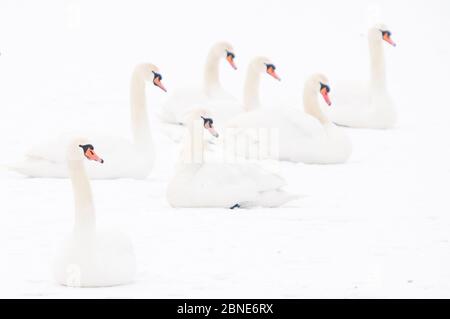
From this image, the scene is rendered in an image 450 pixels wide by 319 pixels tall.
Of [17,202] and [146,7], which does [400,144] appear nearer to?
[17,202]

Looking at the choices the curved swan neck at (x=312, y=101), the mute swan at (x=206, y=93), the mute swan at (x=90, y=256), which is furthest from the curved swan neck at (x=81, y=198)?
the mute swan at (x=206, y=93)

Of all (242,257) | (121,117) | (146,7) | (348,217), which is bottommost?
(242,257)

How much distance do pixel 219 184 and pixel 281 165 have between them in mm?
2217

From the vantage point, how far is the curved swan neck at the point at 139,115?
35.6 ft

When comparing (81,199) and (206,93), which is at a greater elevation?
(206,93)

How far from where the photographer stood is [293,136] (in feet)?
38.1

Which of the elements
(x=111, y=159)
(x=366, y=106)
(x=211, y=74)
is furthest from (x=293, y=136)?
(x=366, y=106)

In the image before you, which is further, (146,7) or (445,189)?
(146,7)

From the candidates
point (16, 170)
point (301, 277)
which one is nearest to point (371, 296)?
point (301, 277)

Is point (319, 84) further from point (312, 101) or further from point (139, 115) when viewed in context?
point (139, 115)

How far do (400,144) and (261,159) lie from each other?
1929 mm

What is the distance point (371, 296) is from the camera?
6.89 metres

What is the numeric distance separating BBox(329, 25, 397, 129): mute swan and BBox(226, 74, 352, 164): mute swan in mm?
2262

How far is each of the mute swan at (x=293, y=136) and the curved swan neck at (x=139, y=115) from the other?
2.92 feet
